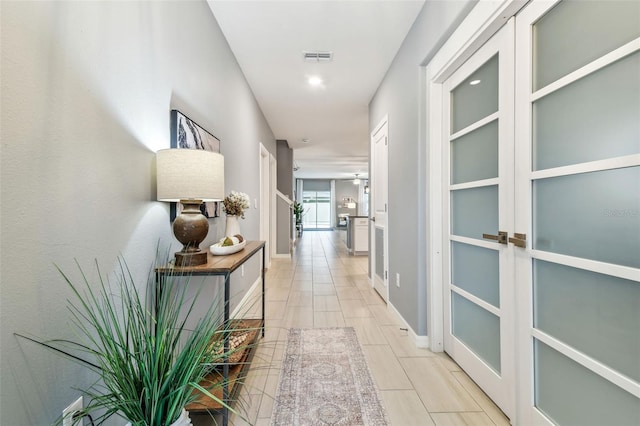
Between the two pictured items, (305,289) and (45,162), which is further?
(305,289)

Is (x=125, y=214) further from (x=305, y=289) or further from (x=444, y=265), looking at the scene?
(x=305, y=289)

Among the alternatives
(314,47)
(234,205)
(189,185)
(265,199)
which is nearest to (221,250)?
(234,205)

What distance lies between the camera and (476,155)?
1729 mm

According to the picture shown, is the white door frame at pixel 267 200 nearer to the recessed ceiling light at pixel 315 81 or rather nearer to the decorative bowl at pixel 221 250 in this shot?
the recessed ceiling light at pixel 315 81

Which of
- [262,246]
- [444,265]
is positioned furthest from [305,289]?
[444,265]

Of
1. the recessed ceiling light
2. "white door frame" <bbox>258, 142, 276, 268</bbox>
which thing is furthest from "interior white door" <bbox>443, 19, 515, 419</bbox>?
"white door frame" <bbox>258, 142, 276, 268</bbox>

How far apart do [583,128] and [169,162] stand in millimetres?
1636

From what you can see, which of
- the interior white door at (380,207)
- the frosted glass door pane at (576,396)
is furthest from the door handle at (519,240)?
the interior white door at (380,207)

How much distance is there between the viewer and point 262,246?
2244mm

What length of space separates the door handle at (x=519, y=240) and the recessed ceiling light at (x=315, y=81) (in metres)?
2.67

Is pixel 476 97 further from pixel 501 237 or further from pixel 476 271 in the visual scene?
pixel 476 271

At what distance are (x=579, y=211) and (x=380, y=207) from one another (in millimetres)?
2504

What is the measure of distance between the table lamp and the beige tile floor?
89cm

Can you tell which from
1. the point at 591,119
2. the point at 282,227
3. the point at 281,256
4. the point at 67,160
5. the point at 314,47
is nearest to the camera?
the point at 67,160
